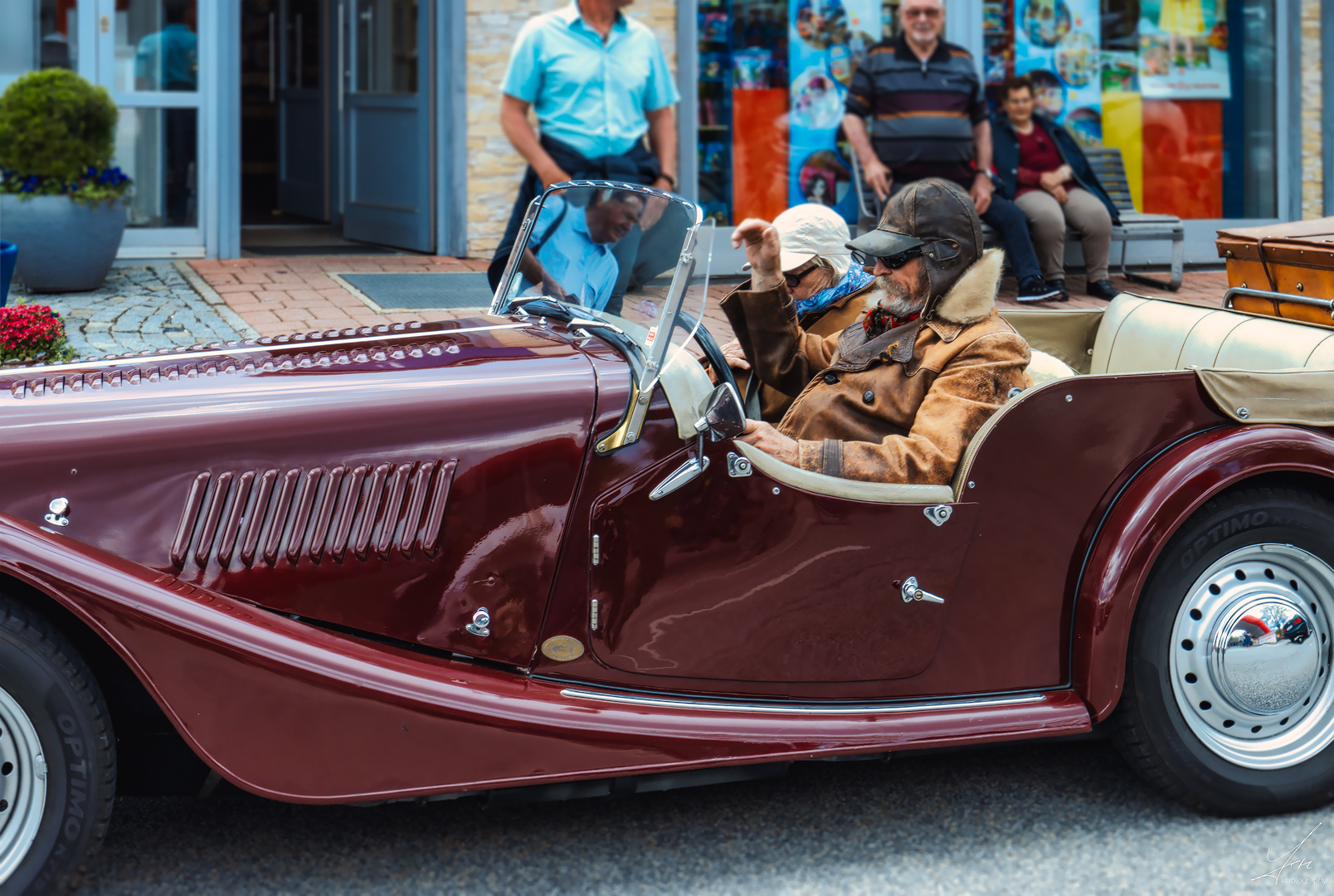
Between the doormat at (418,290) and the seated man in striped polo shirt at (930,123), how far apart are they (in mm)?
2472

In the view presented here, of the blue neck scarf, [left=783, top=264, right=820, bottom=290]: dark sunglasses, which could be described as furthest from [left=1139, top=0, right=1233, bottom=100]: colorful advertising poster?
[left=783, top=264, right=820, bottom=290]: dark sunglasses

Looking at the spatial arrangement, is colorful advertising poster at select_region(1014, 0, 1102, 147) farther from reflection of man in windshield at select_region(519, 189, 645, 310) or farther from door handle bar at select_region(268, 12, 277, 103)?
door handle bar at select_region(268, 12, 277, 103)

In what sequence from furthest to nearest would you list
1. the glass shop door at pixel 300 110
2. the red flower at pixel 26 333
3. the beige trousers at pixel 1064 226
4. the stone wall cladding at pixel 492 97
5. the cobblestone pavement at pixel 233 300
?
the glass shop door at pixel 300 110 → the stone wall cladding at pixel 492 97 → the beige trousers at pixel 1064 226 → the cobblestone pavement at pixel 233 300 → the red flower at pixel 26 333

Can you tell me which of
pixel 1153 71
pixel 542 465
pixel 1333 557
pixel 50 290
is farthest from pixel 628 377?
pixel 1153 71

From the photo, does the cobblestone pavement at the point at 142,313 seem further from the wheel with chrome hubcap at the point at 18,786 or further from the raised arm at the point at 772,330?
the wheel with chrome hubcap at the point at 18,786

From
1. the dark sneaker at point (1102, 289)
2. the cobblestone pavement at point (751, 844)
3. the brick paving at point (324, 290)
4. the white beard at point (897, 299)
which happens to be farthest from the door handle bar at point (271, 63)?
the cobblestone pavement at point (751, 844)

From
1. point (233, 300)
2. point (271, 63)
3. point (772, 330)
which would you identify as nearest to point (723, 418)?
point (772, 330)

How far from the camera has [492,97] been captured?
Answer: 882 cm

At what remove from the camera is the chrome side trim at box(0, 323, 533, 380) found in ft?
9.22

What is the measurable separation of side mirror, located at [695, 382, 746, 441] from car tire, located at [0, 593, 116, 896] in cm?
120

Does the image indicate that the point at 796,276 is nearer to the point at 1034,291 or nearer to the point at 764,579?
the point at 764,579

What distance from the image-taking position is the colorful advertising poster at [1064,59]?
9.73m

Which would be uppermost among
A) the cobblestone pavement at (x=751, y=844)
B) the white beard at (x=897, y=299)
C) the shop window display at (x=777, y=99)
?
the shop window display at (x=777, y=99)

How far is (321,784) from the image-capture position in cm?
238
